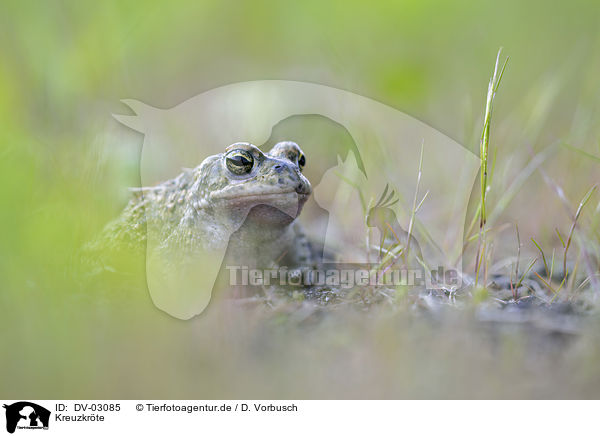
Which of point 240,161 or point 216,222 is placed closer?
point 240,161

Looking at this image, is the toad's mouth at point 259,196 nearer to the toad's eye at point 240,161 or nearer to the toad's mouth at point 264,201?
the toad's mouth at point 264,201

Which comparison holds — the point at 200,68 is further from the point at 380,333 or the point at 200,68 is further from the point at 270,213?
the point at 380,333

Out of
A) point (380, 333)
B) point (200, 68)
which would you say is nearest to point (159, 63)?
point (200, 68)

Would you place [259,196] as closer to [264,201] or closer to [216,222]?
[264,201]
